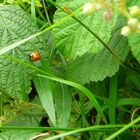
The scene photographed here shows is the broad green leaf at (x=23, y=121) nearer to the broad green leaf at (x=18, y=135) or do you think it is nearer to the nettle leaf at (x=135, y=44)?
the broad green leaf at (x=18, y=135)

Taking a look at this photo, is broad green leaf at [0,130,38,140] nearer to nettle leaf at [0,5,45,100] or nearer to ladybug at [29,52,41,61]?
nettle leaf at [0,5,45,100]

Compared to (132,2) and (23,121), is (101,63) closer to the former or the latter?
(132,2)

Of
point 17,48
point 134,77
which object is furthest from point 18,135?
point 134,77

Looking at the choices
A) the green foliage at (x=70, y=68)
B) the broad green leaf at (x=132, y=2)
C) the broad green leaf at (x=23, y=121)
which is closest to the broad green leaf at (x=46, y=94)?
the green foliage at (x=70, y=68)

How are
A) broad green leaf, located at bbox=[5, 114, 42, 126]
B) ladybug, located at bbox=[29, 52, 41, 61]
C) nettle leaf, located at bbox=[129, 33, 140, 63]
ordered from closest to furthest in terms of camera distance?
nettle leaf, located at bbox=[129, 33, 140, 63]
ladybug, located at bbox=[29, 52, 41, 61]
broad green leaf, located at bbox=[5, 114, 42, 126]

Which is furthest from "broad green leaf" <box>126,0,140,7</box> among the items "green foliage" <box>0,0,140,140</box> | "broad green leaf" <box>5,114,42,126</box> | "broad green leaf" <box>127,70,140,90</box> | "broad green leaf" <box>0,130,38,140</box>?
"broad green leaf" <box>5,114,42,126</box>

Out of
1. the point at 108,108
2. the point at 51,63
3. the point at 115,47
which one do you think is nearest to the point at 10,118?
the point at 51,63

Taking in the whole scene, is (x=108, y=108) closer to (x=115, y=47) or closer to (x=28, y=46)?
(x=115, y=47)
